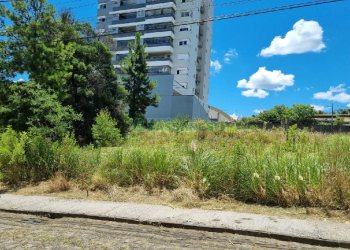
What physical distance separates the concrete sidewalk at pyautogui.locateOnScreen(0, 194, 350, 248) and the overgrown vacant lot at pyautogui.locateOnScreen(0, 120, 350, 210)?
0.92 m

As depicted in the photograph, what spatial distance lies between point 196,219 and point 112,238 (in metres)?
1.48

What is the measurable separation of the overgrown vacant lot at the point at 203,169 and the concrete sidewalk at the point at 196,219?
916mm

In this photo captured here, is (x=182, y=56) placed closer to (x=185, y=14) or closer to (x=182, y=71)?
(x=182, y=71)

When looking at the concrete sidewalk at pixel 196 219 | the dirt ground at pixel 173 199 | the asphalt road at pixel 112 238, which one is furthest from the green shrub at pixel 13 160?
the asphalt road at pixel 112 238

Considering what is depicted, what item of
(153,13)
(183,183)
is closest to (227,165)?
(183,183)

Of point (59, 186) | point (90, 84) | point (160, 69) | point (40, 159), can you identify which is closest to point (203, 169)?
point (59, 186)

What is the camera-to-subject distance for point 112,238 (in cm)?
580

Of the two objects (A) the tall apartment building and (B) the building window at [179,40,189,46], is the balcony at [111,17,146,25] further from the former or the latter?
(B) the building window at [179,40,189,46]

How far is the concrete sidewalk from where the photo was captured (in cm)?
551

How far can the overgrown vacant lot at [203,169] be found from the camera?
23.3 feet

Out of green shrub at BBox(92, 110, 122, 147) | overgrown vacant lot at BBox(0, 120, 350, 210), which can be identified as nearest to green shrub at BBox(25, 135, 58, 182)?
overgrown vacant lot at BBox(0, 120, 350, 210)

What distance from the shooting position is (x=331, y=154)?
777 centimetres

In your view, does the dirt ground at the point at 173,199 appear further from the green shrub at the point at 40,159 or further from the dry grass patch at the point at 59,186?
the green shrub at the point at 40,159

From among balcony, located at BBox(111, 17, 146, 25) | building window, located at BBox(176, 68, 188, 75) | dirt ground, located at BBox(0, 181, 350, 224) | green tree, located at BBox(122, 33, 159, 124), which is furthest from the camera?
balcony, located at BBox(111, 17, 146, 25)
